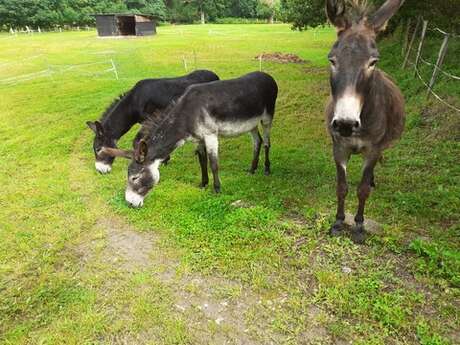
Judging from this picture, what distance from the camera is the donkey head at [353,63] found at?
314cm

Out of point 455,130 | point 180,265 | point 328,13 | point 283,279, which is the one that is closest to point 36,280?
point 180,265

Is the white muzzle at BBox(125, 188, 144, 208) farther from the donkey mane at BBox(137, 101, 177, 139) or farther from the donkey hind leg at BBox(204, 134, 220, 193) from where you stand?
the donkey hind leg at BBox(204, 134, 220, 193)

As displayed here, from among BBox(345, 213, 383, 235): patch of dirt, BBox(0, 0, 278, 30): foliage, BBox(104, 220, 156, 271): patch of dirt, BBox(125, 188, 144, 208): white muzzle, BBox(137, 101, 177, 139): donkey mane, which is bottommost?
BBox(104, 220, 156, 271): patch of dirt

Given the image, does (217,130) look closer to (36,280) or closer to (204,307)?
(204,307)

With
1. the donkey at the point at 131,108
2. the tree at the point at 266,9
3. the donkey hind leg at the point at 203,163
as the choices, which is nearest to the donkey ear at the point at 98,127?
the donkey at the point at 131,108

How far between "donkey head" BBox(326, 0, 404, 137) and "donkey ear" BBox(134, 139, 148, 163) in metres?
3.34

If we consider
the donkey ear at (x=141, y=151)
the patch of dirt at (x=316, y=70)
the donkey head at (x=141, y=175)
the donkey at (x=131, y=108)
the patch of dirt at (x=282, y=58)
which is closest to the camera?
the donkey ear at (x=141, y=151)

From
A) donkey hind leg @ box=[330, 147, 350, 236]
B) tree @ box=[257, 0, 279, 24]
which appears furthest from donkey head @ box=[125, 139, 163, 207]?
tree @ box=[257, 0, 279, 24]

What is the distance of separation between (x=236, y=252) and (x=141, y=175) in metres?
2.30

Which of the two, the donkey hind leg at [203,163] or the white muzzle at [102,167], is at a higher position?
the donkey hind leg at [203,163]

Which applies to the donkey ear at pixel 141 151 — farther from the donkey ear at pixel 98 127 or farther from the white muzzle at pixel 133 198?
the donkey ear at pixel 98 127

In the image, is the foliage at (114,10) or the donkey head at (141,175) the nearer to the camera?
the donkey head at (141,175)

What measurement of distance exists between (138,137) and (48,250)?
2.53 metres

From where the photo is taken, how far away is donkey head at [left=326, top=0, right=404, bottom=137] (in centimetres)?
314
